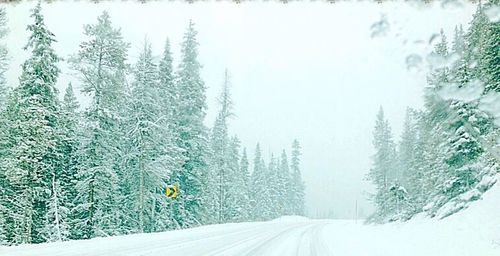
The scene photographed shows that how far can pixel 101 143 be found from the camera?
79.5ft

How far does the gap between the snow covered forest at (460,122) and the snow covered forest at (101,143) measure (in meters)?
16.6

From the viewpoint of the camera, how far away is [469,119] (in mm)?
20125

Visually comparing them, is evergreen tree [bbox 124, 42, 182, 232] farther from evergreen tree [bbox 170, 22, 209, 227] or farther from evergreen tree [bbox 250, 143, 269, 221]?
evergreen tree [bbox 250, 143, 269, 221]

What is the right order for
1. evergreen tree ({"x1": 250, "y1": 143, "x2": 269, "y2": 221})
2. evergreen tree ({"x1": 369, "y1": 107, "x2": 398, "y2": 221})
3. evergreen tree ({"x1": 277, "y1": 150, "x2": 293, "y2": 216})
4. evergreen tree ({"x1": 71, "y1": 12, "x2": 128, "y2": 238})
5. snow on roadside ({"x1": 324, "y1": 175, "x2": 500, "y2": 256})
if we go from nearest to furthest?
1. snow on roadside ({"x1": 324, "y1": 175, "x2": 500, "y2": 256})
2. evergreen tree ({"x1": 71, "y1": 12, "x2": 128, "y2": 238})
3. evergreen tree ({"x1": 369, "y1": 107, "x2": 398, "y2": 221})
4. evergreen tree ({"x1": 250, "y1": 143, "x2": 269, "y2": 221})
5. evergreen tree ({"x1": 277, "y1": 150, "x2": 293, "y2": 216})

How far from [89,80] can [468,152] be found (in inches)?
805

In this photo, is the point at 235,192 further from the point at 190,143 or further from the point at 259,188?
the point at 190,143

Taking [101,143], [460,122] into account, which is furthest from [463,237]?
[101,143]

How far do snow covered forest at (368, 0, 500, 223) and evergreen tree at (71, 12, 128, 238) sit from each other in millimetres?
A: 16480

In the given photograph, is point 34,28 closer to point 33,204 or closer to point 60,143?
point 60,143

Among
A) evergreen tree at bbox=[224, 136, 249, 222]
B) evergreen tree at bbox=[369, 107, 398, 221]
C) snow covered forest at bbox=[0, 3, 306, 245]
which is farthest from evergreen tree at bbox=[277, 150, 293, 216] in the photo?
snow covered forest at bbox=[0, 3, 306, 245]

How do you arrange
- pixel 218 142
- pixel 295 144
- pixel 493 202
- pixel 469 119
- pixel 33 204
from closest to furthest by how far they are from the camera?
pixel 493 202 → pixel 469 119 → pixel 33 204 → pixel 218 142 → pixel 295 144

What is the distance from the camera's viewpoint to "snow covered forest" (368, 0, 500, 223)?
10594 millimetres

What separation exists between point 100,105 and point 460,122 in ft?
63.9

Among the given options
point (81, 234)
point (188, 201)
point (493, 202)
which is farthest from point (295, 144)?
point (493, 202)
